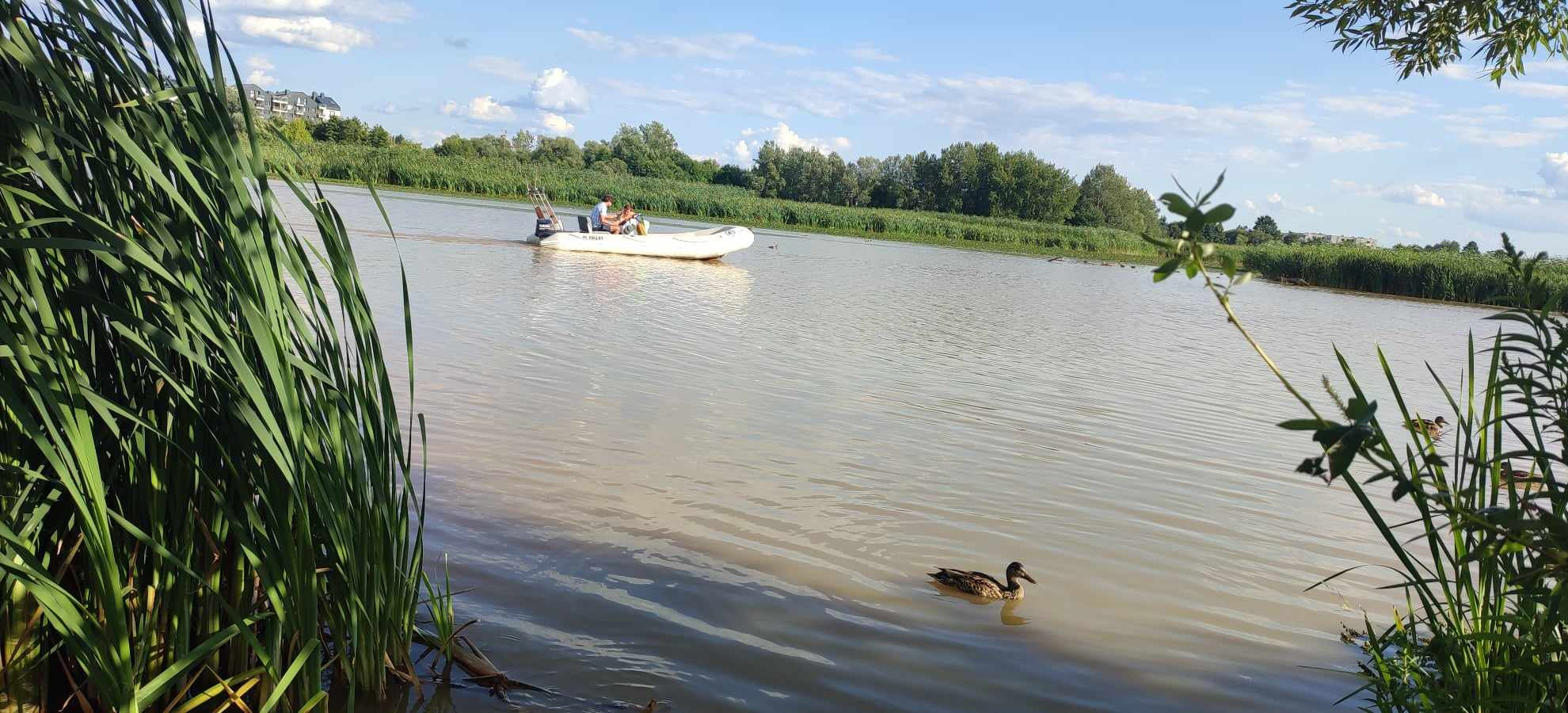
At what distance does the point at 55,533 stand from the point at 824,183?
7398 centimetres

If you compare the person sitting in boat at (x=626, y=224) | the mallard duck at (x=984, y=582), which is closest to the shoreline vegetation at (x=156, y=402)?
the mallard duck at (x=984, y=582)

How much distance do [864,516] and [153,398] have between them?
12.5 feet

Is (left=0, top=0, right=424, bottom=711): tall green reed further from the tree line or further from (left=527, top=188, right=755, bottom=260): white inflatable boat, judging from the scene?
the tree line

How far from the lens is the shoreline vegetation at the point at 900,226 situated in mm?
32344

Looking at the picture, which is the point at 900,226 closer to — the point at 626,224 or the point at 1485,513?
the point at 626,224

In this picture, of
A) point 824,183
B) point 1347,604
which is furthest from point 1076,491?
point 824,183

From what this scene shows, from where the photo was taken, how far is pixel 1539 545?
58.4 inches

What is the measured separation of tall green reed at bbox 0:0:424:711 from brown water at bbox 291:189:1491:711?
1001mm

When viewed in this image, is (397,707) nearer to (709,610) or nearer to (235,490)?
(235,490)

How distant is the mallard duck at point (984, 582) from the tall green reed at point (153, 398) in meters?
2.61

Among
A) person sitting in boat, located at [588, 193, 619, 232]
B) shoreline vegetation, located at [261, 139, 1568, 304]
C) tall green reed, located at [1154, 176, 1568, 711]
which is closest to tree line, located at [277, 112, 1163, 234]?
shoreline vegetation, located at [261, 139, 1568, 304]

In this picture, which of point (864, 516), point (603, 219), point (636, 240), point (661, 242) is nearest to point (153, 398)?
point (864, 516)

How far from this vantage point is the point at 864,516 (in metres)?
5.52

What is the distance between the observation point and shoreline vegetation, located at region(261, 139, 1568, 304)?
32.3 meters
